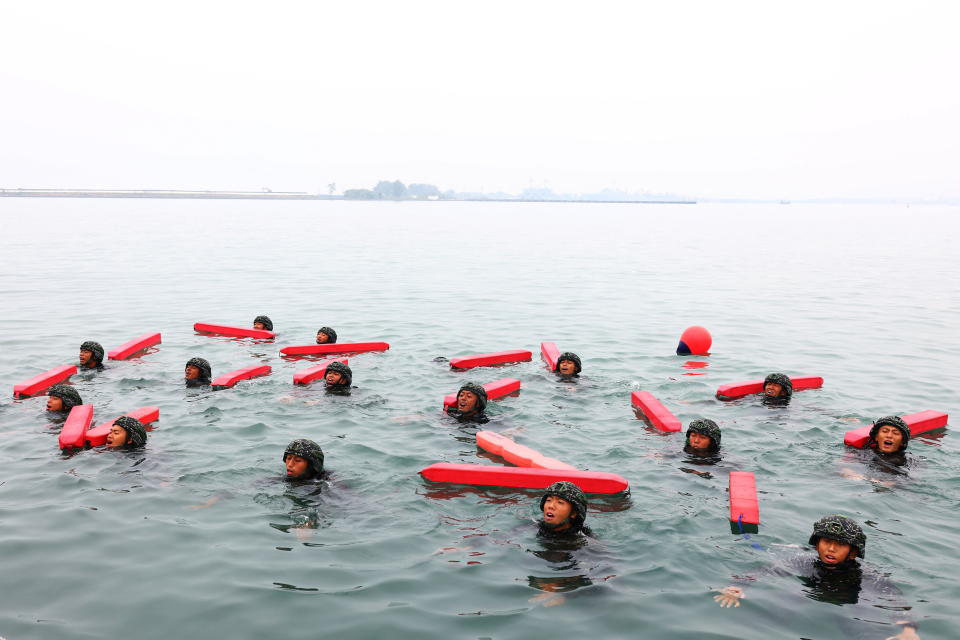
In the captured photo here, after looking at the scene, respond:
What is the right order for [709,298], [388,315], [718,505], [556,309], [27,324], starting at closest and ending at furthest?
1. [718,505]
2. [27,324]
3. [388,315]
4. [556,309]
5. [709,298]

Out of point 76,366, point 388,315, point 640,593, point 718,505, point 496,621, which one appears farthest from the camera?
point 388,315

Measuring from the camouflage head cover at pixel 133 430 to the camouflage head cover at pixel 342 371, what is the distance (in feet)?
12.8

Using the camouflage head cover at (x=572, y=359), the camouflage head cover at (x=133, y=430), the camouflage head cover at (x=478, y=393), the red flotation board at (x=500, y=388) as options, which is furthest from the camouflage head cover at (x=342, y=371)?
the camouflage head cover at (x=572, y=359)

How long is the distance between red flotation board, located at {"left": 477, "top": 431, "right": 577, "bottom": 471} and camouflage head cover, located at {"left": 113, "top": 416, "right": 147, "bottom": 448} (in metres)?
5.30

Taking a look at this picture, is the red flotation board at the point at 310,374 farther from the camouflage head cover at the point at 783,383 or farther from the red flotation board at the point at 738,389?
the camouflage head cover at the point at 783,383

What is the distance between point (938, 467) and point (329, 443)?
9788mm

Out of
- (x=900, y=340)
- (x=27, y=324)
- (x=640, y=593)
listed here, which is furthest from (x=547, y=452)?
(x=27, y=324)

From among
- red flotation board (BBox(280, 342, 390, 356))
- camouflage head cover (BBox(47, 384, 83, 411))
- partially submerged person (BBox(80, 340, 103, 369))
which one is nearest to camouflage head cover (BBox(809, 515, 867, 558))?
camouflage head cover (BBox(47, 384, 83, 411))

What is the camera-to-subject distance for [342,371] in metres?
14.2

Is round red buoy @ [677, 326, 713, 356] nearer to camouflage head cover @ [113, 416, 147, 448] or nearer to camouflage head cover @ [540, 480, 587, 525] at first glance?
camouflage head cover @ [540, 480, 587, 525]

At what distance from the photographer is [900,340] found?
2202 cm

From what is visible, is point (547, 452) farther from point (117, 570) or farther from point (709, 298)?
point (709, 298)

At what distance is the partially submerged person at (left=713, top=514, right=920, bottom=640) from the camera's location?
24.5 feet

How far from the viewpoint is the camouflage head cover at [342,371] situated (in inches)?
556
